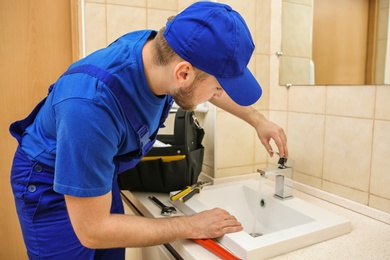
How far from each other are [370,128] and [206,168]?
0.66 meters

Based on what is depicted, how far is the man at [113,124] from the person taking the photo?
624 mm

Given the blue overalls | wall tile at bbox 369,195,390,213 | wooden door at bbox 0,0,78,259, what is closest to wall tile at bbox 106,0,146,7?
wooden door at bbox 0,0,78,259

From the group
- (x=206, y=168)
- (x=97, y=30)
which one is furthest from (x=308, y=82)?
(x=97, y=30)

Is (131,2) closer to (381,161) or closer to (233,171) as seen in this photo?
(233,171)

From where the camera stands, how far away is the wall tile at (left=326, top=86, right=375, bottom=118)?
96 cm

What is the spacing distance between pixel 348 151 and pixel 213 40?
65 cm

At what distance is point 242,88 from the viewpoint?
73cm

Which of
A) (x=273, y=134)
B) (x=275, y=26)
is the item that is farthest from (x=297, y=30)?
(x=273, y=134)

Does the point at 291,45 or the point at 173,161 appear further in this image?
the point at 291,45

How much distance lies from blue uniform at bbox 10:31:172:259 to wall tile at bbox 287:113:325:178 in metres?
0.54

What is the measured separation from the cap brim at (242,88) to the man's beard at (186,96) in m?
0.07

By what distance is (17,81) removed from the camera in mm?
1471

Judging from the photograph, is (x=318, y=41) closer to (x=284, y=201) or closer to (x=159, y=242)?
(x=284, y=201)

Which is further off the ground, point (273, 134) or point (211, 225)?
point (273, 134)
